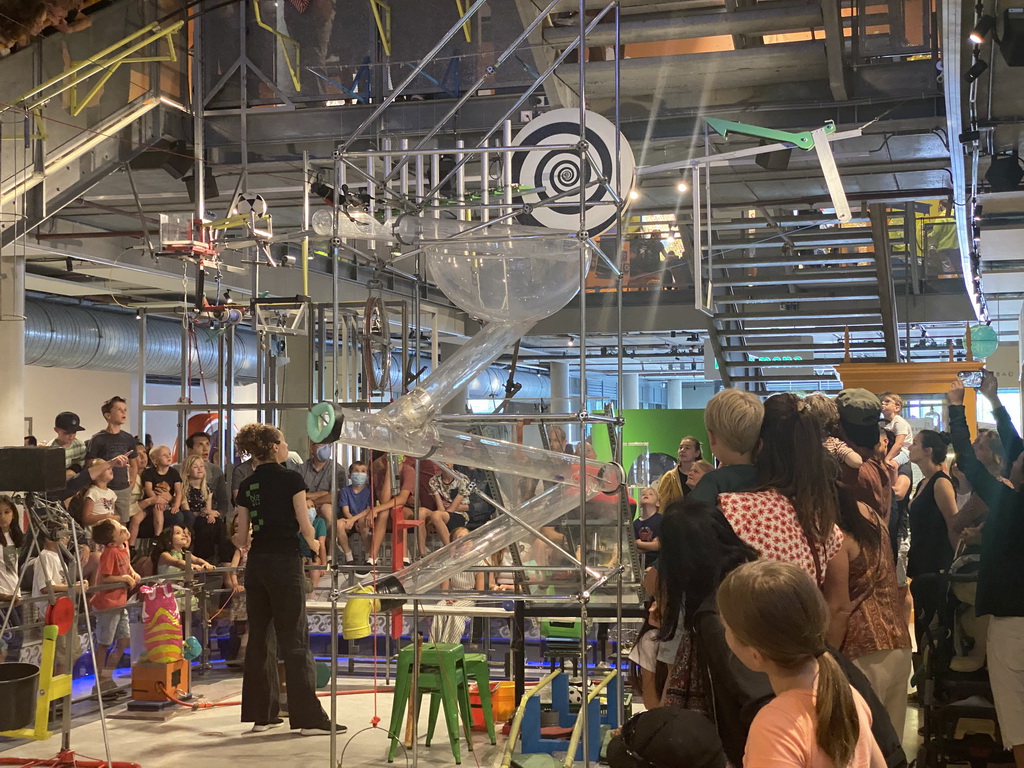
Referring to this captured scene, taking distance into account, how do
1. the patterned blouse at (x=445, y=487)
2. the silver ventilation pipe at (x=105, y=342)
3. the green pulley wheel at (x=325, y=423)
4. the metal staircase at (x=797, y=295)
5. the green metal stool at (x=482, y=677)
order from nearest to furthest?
the green pulley wheel at (x=325, y=423) → the green metal stool at (x=482, y=677) → the patterned blouse at (x=445, y=487) → the metal staircase at (x=797, y=295) → the silver ventilation pipe at (x=105, y=342)

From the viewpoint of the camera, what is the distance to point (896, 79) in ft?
21.6

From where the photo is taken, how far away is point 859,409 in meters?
3.95

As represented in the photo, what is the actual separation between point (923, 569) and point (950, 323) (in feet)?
29.6

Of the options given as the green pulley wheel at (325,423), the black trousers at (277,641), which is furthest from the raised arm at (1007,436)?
the black trousers at (277,641)

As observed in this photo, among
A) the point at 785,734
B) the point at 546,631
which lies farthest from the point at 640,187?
the point at 785,734

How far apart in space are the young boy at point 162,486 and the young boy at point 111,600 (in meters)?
0.97

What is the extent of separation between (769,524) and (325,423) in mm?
1258

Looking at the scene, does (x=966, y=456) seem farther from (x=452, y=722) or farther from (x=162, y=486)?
(x=162, y=486)

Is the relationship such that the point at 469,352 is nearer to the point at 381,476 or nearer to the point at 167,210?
the point at 381,476

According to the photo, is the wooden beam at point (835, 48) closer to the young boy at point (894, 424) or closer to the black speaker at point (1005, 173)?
the black speaker at point (1005, 173)

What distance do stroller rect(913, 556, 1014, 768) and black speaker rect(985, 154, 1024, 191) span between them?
333 cm

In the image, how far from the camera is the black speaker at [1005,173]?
6981 millimetres

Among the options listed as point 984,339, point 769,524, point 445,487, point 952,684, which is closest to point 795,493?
point 769,524

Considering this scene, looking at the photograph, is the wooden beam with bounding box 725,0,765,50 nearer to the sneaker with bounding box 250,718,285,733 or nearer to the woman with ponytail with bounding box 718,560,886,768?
the sneaker with bounding box 250,718,285,733
